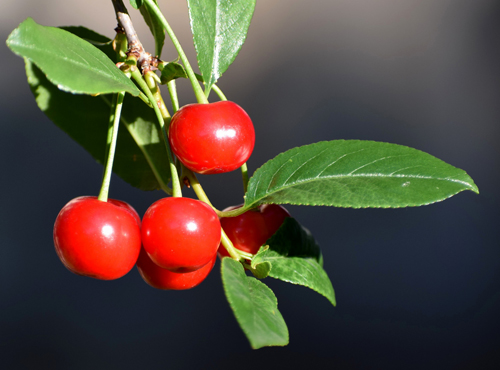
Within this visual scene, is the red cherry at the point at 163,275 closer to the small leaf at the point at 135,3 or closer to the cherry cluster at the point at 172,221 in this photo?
the cherry cluster at the point at 172,221

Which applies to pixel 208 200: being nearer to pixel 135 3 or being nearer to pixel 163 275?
pixel 163 275

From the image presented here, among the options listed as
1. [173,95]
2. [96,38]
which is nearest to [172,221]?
[173,95]

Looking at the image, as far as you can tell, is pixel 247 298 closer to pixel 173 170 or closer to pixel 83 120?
pixel 173 170

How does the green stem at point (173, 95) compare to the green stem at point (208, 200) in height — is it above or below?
above

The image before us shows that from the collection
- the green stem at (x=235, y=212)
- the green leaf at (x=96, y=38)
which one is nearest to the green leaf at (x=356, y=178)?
the green stem at (x=235, y=212)

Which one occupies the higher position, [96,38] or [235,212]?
[96,38]

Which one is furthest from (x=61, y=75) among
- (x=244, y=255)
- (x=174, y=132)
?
(x=244, y=255)

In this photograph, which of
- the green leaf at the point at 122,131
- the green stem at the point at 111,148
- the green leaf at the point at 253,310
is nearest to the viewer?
the green leaf at the point at 253,310
